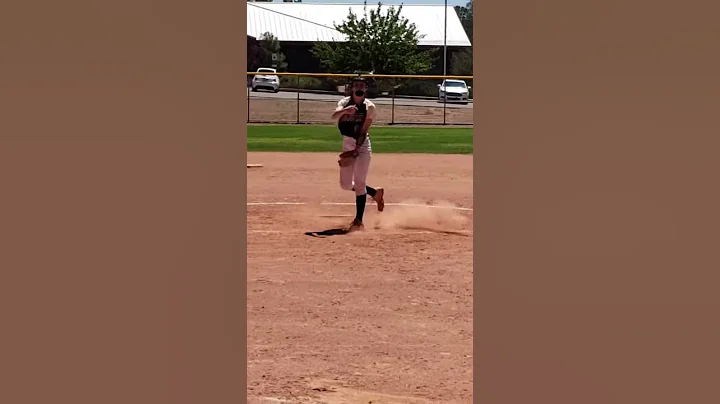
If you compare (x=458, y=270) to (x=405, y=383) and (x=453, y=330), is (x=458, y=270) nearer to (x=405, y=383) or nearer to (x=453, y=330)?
(x=453, y=330)

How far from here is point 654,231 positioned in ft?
11.1

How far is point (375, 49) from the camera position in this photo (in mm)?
48156

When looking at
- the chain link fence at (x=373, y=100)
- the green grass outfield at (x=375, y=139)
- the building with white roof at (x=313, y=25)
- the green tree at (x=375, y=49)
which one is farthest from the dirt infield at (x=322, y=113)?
the building with white roof at (x=313, y=25)

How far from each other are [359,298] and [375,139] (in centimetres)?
1667

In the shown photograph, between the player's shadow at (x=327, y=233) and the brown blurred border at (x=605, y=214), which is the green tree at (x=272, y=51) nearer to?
the player's shadow at (x=327, y=233)

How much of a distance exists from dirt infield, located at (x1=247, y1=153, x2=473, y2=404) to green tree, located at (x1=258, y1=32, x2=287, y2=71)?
3847cm

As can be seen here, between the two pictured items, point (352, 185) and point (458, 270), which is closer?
point (458, 270)

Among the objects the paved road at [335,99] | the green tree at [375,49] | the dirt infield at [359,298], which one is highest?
the green tree at [375,49]

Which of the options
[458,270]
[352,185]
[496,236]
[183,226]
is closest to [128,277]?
[183,226]

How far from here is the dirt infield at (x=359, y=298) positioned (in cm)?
584

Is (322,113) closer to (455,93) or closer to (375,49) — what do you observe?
(455,93)

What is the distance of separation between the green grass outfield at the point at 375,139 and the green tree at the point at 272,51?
24.7 metres

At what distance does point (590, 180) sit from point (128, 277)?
1.56 metres

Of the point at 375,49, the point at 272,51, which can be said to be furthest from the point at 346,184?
the point at 272,51
